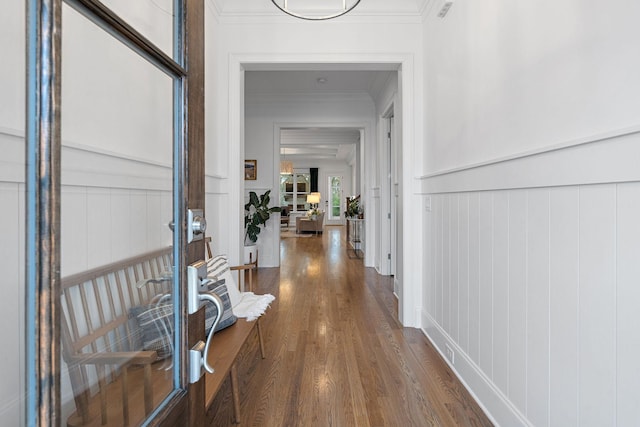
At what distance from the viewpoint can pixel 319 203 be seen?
14.0 m

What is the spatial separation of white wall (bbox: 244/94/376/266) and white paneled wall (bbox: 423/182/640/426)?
361cm

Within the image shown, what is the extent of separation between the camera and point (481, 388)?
1.79m

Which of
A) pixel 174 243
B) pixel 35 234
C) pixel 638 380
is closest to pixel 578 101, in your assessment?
pixel 638 380

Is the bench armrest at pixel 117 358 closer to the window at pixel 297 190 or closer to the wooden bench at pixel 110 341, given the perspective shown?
the wooden bench at pixel 110 341

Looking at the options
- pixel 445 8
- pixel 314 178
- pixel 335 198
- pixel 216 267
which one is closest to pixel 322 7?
pixel 445 8

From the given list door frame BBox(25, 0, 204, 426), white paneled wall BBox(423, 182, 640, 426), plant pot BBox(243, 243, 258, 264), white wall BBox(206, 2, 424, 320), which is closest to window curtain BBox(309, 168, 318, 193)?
plant pot BBox(243, 243, 258, 264)

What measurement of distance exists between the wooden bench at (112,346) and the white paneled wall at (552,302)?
3.99 ft

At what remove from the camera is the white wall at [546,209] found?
99cm

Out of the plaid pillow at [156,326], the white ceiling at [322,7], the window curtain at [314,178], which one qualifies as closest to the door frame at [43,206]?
the plaid pillow at [156,326]

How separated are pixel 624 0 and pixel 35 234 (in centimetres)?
148

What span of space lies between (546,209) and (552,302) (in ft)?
1.13

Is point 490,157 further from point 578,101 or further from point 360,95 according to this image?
point 360,95

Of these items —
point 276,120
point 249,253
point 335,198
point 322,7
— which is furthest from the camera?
point 335,198

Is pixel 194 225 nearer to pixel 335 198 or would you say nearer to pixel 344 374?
pixel 344 374
